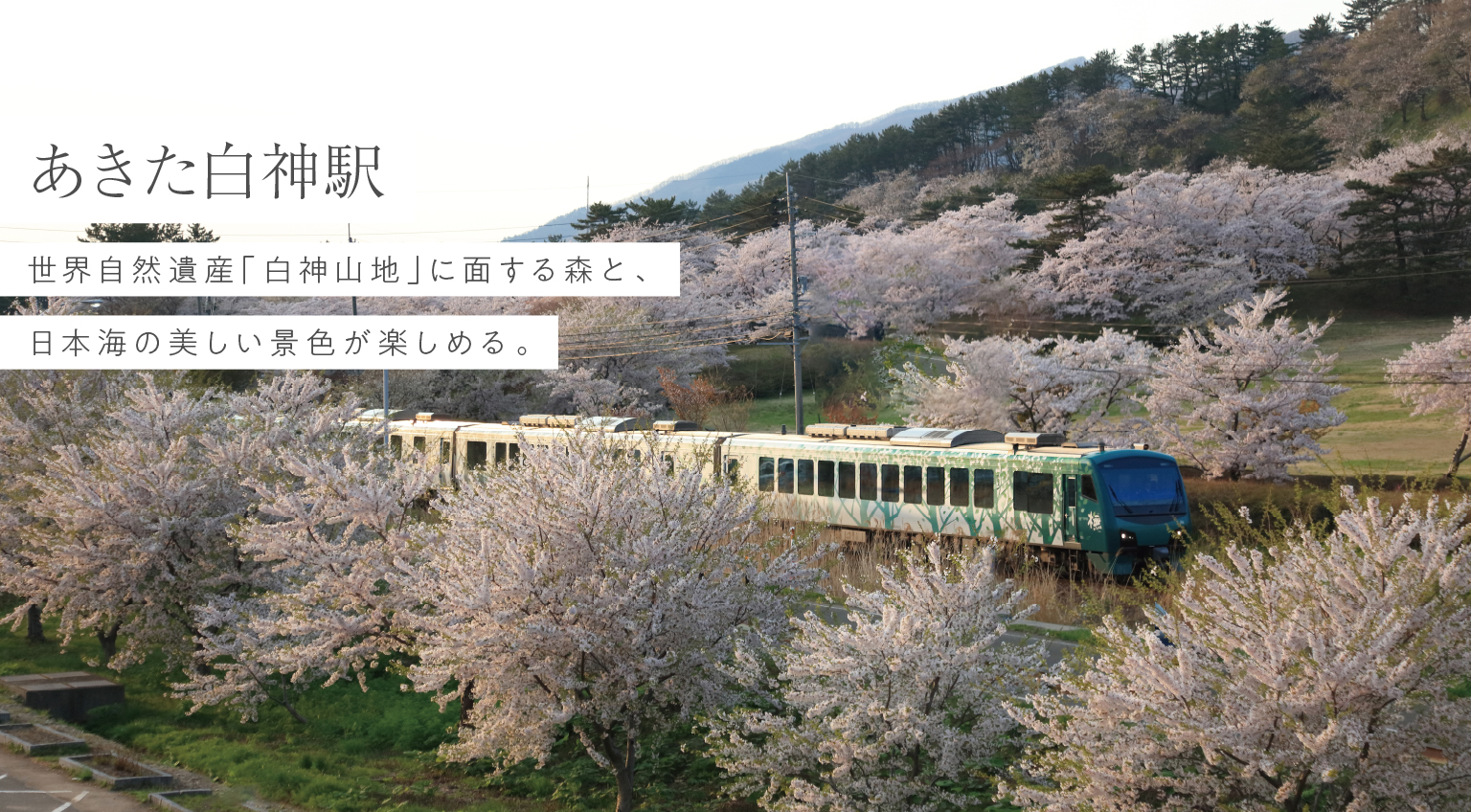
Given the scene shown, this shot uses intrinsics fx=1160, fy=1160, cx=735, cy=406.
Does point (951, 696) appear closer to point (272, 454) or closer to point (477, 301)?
point (272, 454)

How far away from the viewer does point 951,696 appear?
10609 millimetres

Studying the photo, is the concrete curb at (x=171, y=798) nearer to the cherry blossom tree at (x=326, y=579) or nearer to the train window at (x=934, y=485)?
the cherry blossom tree at (x=326, y=579)

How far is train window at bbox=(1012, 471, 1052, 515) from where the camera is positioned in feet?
72.7

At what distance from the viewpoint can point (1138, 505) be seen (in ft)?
71.3

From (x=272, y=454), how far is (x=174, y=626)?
10.6 feet

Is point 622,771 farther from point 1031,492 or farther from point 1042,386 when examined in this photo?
point 1042,386

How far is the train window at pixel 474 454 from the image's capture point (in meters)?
33.4

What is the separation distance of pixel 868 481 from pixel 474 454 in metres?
13.7

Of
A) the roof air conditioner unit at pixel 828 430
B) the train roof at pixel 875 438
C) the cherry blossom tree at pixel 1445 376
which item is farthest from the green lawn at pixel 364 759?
the cherry blossom tree at pixel 1445 376

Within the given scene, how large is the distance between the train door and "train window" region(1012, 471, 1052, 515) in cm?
33

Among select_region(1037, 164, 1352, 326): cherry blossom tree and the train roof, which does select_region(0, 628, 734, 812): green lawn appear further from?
select_region(1037, 164, 1352, 326): cherry blossom tree

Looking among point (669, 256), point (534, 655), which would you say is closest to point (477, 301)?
point (669, 256)
